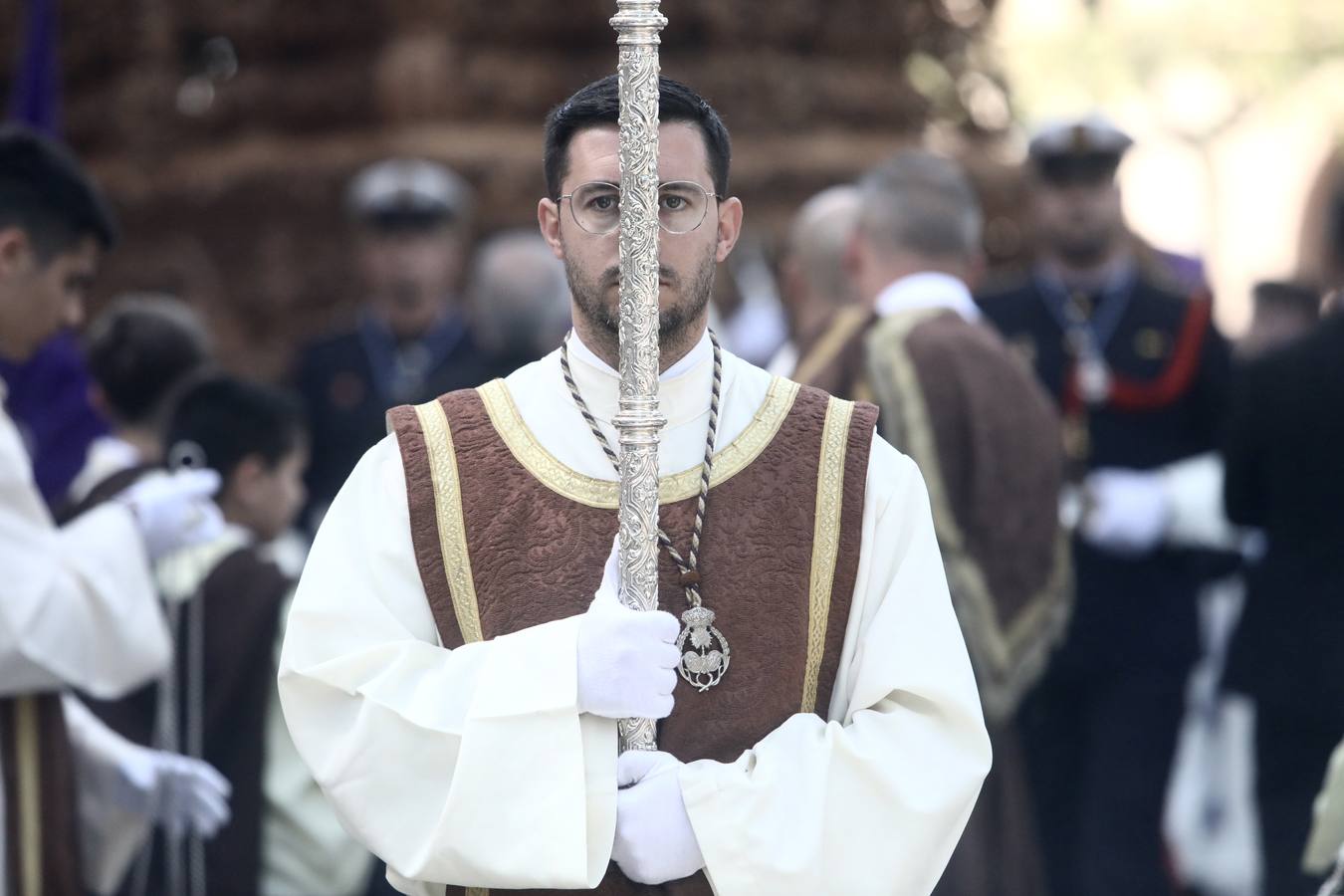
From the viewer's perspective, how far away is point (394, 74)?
24.8ft

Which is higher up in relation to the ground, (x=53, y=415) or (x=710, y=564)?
(x=53, y=415)

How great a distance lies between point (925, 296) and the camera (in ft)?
18.4

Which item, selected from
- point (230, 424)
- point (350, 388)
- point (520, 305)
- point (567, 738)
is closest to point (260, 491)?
point (230, 424)

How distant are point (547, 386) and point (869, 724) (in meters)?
0.70

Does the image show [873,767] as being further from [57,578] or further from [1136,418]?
[1136,418]

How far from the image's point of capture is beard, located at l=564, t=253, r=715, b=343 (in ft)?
10.2

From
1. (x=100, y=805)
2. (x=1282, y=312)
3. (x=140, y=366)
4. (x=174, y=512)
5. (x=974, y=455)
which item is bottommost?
(x=100, y=805)

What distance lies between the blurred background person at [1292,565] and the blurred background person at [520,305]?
2061mm

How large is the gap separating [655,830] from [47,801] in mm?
1914

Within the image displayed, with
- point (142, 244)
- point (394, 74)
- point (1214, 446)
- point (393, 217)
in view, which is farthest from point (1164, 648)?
point (142, 244)

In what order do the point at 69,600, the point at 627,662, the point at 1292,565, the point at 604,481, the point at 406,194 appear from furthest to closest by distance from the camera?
the point at 406,194
the point at 1292,565
the point at 69,600
the point at 604,481
the point at 627,662

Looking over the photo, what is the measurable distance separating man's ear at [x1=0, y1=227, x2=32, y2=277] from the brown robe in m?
1.88

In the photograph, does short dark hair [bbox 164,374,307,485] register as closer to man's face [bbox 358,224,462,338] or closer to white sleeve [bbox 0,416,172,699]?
white sleeve [bbox 0,416,172,699]

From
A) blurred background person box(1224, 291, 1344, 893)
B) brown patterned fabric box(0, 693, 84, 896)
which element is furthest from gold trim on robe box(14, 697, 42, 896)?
blurred background person box(1224, 291, 1344, 893)
